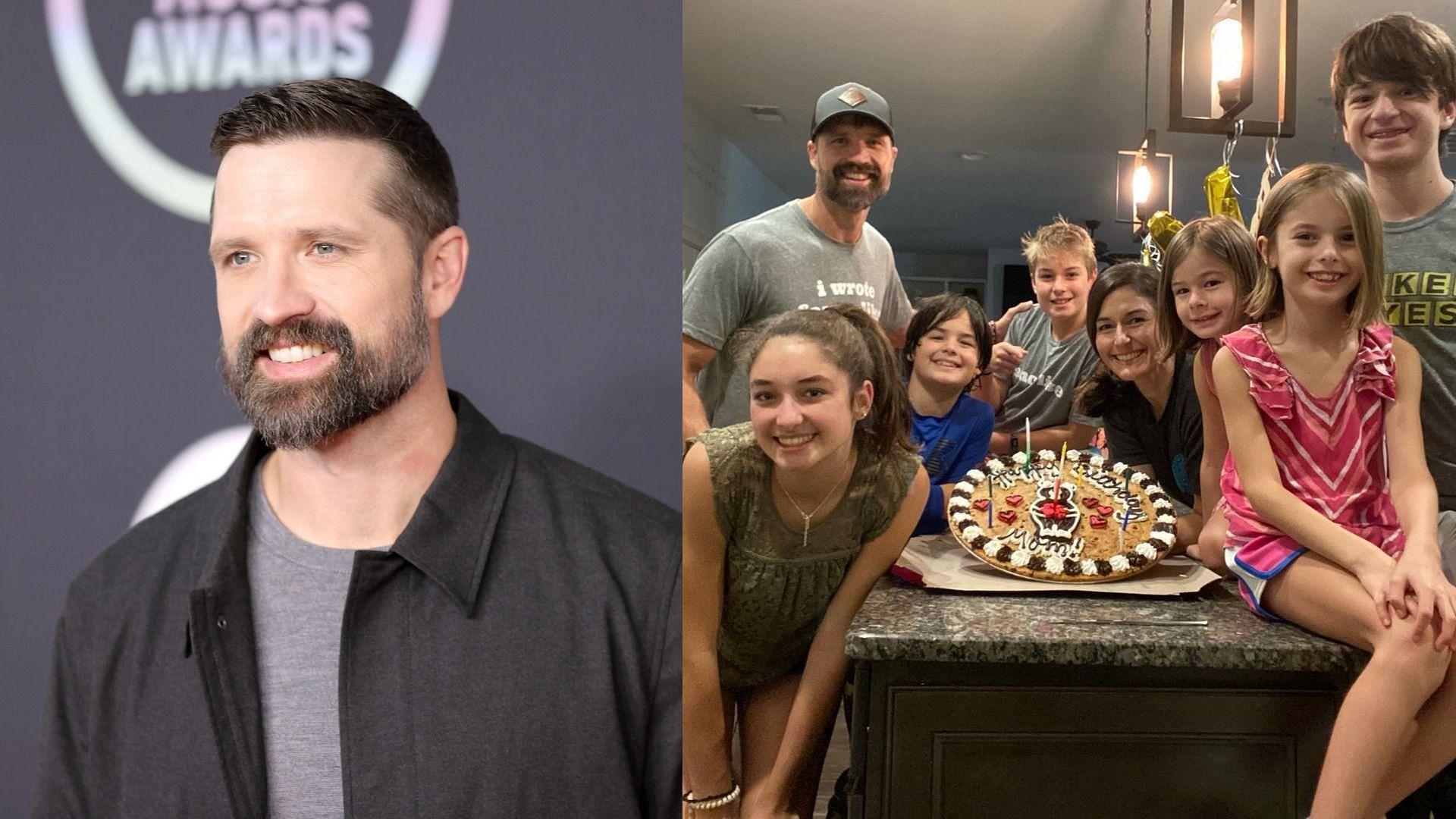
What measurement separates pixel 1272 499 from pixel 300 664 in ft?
3.77

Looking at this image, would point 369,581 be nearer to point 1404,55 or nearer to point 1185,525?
point 1185,525

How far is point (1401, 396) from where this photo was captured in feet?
4.19

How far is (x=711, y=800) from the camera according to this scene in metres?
1.49

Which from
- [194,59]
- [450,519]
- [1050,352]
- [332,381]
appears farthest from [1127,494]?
[194,59]

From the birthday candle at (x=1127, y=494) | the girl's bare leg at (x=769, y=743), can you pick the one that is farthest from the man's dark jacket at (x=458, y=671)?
the birthday candle at (x=1127, y=494)

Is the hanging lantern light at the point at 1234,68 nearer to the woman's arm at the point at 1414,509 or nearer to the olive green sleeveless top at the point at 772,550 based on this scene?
the woman's arm at the point at 1414,509

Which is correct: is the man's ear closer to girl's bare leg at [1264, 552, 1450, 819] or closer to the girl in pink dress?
the girl in pink dress

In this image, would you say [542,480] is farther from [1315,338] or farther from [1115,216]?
[1315,338]

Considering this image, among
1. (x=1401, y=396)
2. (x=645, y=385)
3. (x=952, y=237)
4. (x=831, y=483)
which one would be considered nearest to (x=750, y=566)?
(x=831, y=483)

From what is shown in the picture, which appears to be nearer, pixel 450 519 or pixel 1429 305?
pixel 1429 305

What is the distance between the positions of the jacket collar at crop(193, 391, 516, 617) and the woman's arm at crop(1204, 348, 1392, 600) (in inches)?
33.8

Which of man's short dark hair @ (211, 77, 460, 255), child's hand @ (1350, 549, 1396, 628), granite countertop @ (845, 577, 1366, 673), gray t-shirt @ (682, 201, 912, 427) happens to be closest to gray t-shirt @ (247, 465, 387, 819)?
man's short dark hair @ (211, 77, 460, 255)

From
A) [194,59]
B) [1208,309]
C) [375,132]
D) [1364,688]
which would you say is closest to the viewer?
[1364,688]

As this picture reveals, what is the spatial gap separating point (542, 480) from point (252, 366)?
39 cm
